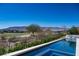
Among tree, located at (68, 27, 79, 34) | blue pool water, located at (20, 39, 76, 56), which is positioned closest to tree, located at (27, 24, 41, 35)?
blue pool water, located at (20, 39, 76, 56)

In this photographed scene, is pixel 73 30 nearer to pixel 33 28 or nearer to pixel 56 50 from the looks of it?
pixel 56 50

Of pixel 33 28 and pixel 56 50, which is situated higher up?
pixel 33 28

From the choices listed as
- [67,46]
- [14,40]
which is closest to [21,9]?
[14,40]

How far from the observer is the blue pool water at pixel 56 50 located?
3375mm

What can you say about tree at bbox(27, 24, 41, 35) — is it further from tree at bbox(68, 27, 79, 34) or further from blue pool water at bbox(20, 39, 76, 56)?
tree at bbox(68, 27, 79, 34)

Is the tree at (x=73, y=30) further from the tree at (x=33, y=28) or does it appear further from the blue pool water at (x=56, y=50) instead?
the tree at (x=33, y=28)

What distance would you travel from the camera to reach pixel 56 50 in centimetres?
338

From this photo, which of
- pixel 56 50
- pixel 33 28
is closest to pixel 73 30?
pixel 56 50

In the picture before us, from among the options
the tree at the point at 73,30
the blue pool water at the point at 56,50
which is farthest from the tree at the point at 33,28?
the tree at the point at 73,30

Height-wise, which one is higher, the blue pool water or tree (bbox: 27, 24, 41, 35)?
tree (bbox: 27, 24, 41, 35)

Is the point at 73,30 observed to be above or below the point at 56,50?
above

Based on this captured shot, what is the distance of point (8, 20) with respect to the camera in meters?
3.38

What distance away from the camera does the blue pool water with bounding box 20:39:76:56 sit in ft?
11.1

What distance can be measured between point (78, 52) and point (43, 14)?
1.74 ft
